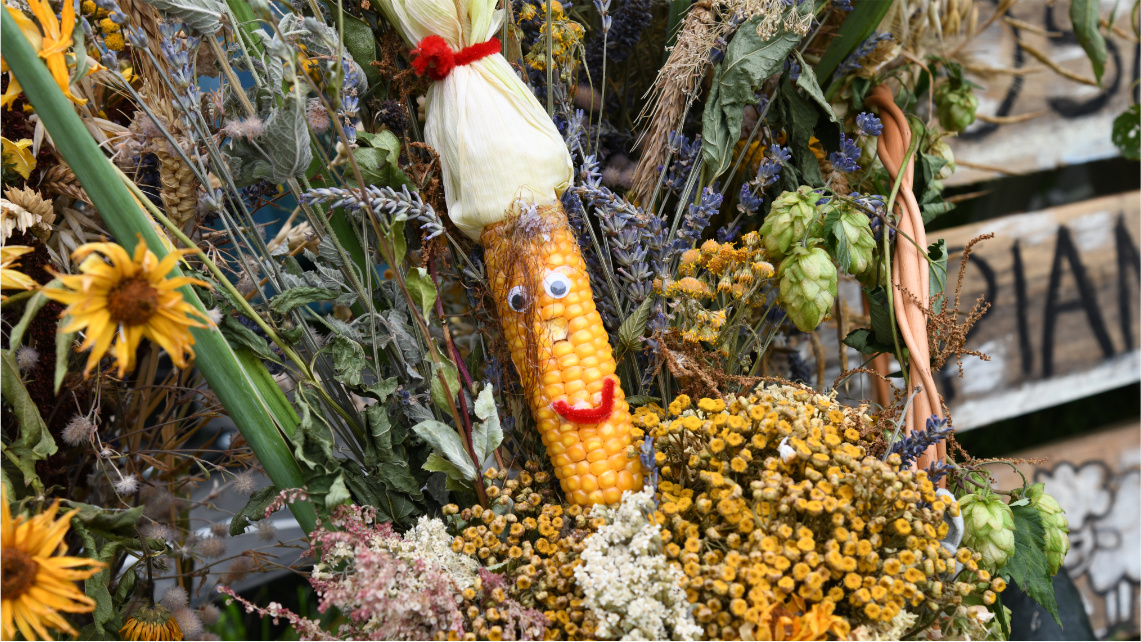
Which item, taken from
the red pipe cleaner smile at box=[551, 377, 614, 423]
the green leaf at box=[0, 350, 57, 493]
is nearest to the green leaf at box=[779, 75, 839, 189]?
the red pipe cleaner smile at box=[551, 377, 614, 423]

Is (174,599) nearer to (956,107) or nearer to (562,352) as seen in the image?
(562,352)

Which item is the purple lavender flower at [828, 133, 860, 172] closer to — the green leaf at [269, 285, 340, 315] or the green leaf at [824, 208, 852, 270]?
the green leaf at [824, 208, 852, 270]

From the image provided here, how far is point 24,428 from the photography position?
0.58m

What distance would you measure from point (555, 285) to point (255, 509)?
34 cm

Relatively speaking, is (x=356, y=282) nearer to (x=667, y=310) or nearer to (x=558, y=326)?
(x=558, y=326)

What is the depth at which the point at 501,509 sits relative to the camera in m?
0.64

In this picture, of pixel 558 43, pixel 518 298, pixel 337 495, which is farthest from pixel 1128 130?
pixel 337 495

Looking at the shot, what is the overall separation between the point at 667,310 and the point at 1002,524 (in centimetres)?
39

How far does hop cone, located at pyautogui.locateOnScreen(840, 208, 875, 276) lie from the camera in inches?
26.7

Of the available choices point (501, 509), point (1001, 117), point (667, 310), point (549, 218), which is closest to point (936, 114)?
point (1001, 117)

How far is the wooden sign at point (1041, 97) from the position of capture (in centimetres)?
Result: 129

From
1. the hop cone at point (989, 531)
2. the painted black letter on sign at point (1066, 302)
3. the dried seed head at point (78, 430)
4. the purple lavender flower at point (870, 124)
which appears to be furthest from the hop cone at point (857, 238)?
the painted black letter on sign at point (1066, 302)

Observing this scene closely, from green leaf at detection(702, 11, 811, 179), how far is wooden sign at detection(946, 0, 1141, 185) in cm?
78

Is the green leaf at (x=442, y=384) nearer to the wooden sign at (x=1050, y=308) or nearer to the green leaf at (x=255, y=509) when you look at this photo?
the green leaf at (x=255, y=509)
